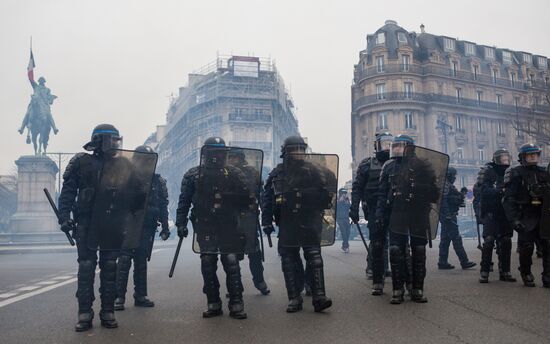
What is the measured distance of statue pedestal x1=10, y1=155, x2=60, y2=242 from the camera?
23906mm

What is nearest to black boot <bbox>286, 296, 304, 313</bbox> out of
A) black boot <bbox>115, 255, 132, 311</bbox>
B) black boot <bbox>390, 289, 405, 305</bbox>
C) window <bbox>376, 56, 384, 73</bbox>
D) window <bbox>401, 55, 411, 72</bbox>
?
black boot <bbox>390, 289, 405, 305</bbox>

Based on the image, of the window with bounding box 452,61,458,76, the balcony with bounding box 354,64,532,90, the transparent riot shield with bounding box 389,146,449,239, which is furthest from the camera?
the window with bounding box 452,61,458,76

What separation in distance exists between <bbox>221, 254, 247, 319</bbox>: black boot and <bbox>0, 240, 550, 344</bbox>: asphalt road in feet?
0.58

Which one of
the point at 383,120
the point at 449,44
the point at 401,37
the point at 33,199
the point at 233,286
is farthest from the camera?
the point at 449,44

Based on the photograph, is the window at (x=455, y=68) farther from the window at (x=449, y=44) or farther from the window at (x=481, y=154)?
the window at (x=481, y=154)

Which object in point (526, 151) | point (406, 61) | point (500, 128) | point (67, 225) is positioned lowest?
point (67, 225)

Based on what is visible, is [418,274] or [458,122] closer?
[418,274]

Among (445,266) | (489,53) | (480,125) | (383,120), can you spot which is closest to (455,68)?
(480,125)

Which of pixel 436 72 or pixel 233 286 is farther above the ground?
pixel 436 72

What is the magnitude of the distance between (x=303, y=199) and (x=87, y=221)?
220 centimetres

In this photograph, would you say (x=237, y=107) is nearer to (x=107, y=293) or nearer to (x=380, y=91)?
(x=380, y=91)

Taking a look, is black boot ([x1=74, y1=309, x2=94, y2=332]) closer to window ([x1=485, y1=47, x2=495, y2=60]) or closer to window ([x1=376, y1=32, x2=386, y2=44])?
window ([x1=376, y1=32, x2=386, y2=44])

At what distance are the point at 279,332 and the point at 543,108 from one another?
2796 cm

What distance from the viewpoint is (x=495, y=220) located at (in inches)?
279
